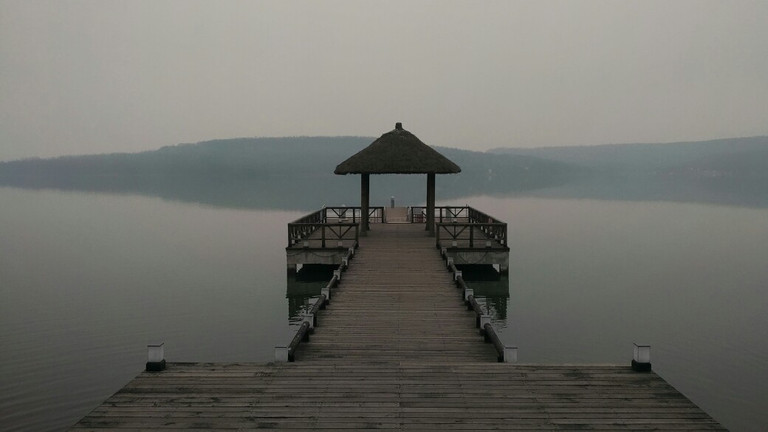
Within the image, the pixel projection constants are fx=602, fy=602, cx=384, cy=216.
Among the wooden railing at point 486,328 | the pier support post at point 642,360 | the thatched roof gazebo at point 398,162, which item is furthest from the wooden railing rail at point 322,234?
the pier support post at point 642,360

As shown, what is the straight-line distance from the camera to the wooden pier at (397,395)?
28.0 ft

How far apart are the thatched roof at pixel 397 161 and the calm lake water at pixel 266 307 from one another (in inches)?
213

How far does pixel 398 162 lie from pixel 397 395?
16.8 m

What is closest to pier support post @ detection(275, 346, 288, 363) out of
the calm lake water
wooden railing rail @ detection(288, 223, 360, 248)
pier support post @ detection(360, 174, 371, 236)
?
the calm lake water

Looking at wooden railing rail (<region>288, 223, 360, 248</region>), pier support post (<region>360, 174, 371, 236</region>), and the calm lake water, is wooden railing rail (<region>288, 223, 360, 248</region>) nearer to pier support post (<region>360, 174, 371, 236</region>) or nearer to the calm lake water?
pier support post (<region>360, 174, 371, 236</region>)

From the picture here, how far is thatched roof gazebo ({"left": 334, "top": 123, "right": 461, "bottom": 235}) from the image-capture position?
83.0 feet

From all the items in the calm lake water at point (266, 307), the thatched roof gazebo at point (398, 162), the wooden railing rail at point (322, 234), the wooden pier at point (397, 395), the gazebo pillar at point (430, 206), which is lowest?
the calm lake water at point (266, 307)

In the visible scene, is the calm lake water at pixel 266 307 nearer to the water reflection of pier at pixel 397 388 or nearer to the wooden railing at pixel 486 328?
the wooden railing at pixel 486 328

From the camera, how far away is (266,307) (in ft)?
72.6

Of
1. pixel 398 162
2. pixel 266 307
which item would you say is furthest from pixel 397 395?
pixel 398 162

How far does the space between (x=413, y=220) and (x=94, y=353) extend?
1855cm

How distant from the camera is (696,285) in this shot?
86.0 ft

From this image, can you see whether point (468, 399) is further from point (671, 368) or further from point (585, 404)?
point (671, 368)

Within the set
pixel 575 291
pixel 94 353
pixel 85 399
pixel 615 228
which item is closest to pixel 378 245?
pixel 575 291
